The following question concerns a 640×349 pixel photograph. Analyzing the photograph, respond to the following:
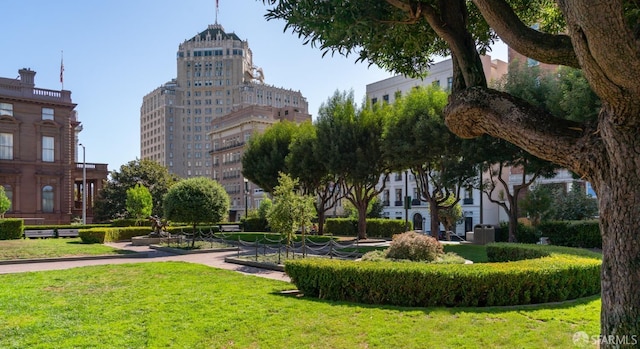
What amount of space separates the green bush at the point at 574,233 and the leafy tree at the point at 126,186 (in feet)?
135

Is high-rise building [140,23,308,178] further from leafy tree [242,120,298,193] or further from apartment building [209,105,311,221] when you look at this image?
leafy tree [242,120,298,193]

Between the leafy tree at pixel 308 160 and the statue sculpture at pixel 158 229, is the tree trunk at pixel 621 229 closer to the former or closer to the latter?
the leafy tree at pixel 308 160

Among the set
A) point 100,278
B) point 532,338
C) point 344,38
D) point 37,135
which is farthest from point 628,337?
point 37,135

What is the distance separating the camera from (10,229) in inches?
1278

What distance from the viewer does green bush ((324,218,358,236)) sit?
125 ft

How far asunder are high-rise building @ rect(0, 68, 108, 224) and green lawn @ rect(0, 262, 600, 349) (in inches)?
1668

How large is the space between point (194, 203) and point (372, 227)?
627 inches

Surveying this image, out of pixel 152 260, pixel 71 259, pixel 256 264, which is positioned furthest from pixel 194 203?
pixel 256 264

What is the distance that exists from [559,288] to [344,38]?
699 centimetres

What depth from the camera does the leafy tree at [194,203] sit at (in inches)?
1011

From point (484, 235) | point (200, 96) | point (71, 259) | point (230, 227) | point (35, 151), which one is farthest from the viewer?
point (200, 96)

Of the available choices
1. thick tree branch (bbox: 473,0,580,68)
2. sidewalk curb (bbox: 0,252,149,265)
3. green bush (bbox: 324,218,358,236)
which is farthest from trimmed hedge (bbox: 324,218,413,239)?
thick tree branch (bbox: 473,0,580,68)

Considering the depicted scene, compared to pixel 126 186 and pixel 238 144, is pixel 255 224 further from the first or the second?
pixel 238 144

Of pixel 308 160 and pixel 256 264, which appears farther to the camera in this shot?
pixel 308 160
